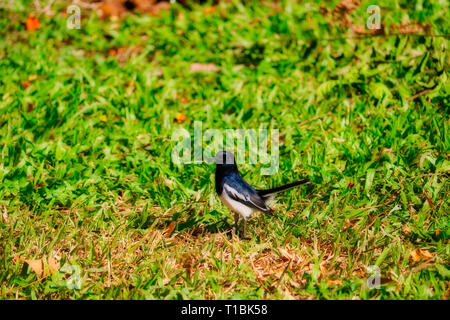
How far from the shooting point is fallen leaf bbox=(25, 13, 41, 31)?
6.01m

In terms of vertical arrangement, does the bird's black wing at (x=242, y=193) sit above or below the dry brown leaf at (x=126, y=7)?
below

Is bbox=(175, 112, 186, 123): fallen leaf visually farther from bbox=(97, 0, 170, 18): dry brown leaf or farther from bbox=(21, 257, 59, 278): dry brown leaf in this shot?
bbox=(97, 0, 170, 18): dry brown leaf

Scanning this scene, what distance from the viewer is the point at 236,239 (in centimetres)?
317

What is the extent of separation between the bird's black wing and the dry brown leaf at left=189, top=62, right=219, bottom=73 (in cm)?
248

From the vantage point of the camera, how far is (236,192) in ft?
9.94

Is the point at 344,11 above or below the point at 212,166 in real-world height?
above

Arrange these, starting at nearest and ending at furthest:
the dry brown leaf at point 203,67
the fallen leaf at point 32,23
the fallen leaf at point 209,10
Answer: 1. the dry brown leaf at point 203,67
2. the fallen leaf at point 32,23
3. the fallen leaf at point 209,10

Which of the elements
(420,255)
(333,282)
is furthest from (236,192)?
(420,255)

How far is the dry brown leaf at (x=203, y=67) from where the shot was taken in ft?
17.5

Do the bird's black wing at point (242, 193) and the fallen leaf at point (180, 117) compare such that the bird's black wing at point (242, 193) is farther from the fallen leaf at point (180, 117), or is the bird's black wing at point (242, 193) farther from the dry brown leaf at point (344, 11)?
the dry brown leaf at point (344, 11)

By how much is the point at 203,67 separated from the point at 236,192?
2697 mm

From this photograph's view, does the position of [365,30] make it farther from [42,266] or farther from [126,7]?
[42,266]

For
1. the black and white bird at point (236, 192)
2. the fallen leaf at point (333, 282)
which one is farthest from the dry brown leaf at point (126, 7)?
the fallen leaf at point (333, 282)

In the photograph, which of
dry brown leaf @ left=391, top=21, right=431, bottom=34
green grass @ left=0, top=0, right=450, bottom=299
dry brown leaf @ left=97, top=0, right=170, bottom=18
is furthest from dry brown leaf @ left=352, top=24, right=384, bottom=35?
dry brown leaf @ left=97, top=0, right=170, bottom=18
